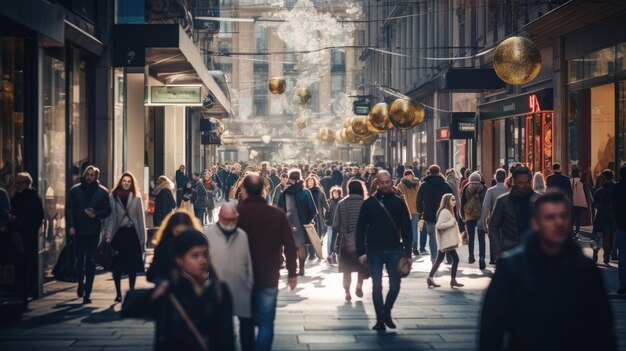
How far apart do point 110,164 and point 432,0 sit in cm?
2854

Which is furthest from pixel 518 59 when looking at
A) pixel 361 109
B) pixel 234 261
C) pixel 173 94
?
Answer: pixel 361 109

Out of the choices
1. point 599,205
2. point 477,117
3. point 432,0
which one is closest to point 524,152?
point 477,117

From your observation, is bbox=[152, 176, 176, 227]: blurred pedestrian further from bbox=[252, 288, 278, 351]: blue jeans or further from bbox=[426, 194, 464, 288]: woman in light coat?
bbox=[252, 288, 278, 351]: blue jeans

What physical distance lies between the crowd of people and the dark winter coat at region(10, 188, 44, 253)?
25 millimetres

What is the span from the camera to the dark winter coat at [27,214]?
1168 cm

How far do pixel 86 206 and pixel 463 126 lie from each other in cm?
2251

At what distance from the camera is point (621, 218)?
12.6m

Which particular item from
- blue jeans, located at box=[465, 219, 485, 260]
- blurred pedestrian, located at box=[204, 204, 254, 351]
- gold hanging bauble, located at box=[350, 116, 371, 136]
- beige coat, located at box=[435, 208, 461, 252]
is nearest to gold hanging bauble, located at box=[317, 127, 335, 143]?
gold hanging bauble, located at box=[350, 116, 371, 136]

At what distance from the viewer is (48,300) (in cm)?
1283

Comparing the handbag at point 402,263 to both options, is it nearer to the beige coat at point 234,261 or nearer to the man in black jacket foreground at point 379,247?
the man in black jacket foreground at point 379,247

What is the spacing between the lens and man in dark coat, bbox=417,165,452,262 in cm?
1647

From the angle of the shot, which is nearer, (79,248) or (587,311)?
(587,311)

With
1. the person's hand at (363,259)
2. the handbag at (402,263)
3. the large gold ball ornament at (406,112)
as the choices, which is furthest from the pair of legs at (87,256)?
the large gold ball ornament at (406,112)

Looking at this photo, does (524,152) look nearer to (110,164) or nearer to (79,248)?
(110,164)
